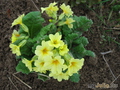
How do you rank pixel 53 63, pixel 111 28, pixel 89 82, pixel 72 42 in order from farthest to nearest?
pixel 111 28 < pixel 89 82 < pixel 72 42 < pixel 53 63

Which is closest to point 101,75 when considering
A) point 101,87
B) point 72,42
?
point 101,87

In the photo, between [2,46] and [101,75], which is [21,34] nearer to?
[2,46]

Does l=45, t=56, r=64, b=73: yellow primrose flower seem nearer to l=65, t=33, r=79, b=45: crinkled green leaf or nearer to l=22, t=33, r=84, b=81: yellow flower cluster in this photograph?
l=22, t=33, r=84, b=81: yellow flower cluster

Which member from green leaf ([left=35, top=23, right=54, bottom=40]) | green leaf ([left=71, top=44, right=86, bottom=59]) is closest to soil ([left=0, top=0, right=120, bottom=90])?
green leaf ([left=71, top=44, right=86, bottom=59])

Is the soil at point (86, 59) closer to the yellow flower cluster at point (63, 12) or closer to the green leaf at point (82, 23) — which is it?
the green leaf at point (82, 23)

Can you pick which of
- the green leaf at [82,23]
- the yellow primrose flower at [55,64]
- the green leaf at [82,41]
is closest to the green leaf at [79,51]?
the green leaf at [82,41]

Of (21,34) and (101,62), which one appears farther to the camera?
(101,62)

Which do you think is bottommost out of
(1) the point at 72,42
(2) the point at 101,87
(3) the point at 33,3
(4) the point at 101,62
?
(2) the point at 101,87
